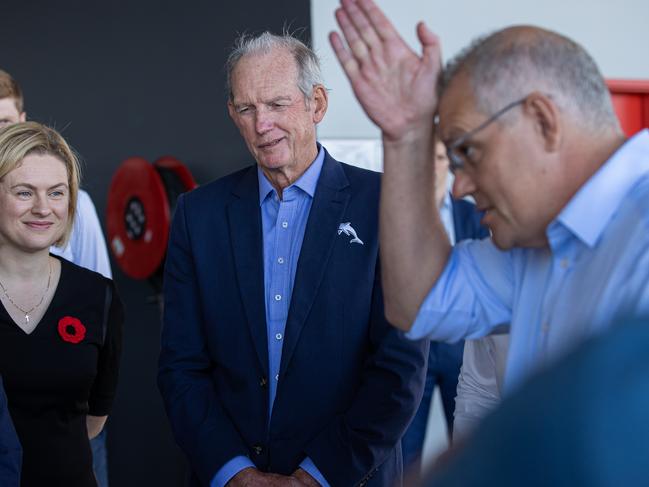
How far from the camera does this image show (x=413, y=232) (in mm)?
1491

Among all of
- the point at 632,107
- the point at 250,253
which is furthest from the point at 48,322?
the point at 632,107

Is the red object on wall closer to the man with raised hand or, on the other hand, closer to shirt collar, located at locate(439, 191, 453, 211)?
shirt collar, located at locate(439, 191, 453, 211)

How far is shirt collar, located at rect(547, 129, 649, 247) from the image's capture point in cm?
122

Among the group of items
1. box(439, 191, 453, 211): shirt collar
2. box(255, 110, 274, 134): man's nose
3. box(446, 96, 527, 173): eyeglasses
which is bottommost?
box(439, 191, 453, 211): shirt collar

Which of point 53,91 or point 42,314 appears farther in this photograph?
point 53,91

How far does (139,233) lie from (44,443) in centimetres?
202

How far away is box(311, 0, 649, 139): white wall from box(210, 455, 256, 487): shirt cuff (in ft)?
9.98

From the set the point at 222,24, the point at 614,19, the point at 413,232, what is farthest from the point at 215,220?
the point at 614,19

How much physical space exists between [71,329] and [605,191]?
1.92 meters

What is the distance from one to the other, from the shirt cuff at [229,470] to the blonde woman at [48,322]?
23.3 inches

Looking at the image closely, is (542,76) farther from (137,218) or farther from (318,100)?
(137,218)

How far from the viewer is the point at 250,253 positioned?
2338 millimetres

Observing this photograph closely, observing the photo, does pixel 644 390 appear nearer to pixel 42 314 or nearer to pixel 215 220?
pixel 215 220

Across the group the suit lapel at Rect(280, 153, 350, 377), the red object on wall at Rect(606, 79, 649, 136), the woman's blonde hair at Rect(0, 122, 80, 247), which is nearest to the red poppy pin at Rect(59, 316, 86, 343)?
the woman's blonde hair at Rect(0, 122, 80, 247)
